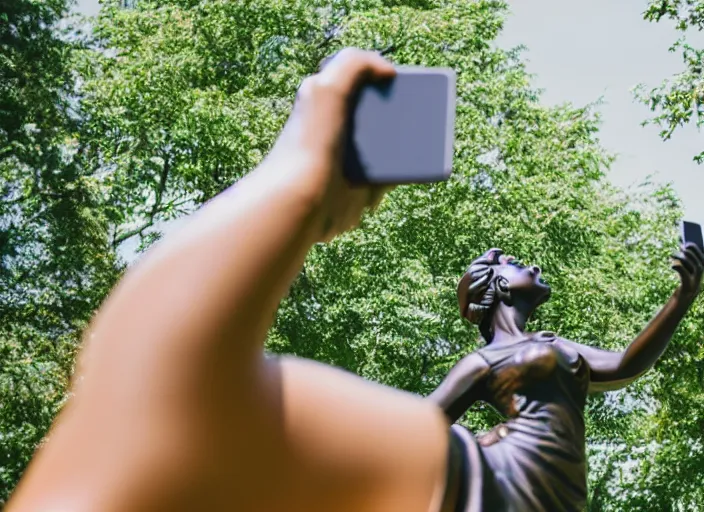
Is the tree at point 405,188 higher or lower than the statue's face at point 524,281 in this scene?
lower

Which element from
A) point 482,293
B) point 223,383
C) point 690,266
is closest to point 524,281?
point 482,293

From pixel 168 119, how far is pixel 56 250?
311 cm

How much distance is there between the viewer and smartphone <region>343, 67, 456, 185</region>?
3.87 ft

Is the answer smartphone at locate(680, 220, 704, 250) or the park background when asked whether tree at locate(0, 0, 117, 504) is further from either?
smartphone at locate(680, 220, 704, 250)

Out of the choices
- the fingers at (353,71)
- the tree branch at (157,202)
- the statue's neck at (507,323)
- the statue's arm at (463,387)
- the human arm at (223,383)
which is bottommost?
the tree branch at (157,202)

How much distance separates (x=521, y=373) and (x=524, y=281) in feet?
1.89

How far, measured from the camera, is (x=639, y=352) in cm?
397

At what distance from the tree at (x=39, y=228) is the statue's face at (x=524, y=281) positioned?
1261 cm

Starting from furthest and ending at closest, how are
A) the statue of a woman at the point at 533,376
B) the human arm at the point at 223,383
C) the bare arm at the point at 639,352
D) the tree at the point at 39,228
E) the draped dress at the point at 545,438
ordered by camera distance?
the tree at the point at 39,228, the bare arm at the point at 639,352, the statue of a woman at the point at 533,376, the draped dress at the point at 545,438, the human arm at the point at 223,383

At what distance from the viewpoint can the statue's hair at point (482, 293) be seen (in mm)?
4141

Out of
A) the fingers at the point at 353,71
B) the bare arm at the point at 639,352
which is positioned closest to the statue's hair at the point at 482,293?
the bare arm at the point at 639,352

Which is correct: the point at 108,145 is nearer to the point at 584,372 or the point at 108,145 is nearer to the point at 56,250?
the point at 56,250

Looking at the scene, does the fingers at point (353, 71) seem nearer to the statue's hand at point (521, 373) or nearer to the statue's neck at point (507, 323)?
the statue's hand at point (521, 373)

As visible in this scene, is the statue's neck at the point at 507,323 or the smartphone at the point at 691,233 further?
the smartphone at the point at 691,233
